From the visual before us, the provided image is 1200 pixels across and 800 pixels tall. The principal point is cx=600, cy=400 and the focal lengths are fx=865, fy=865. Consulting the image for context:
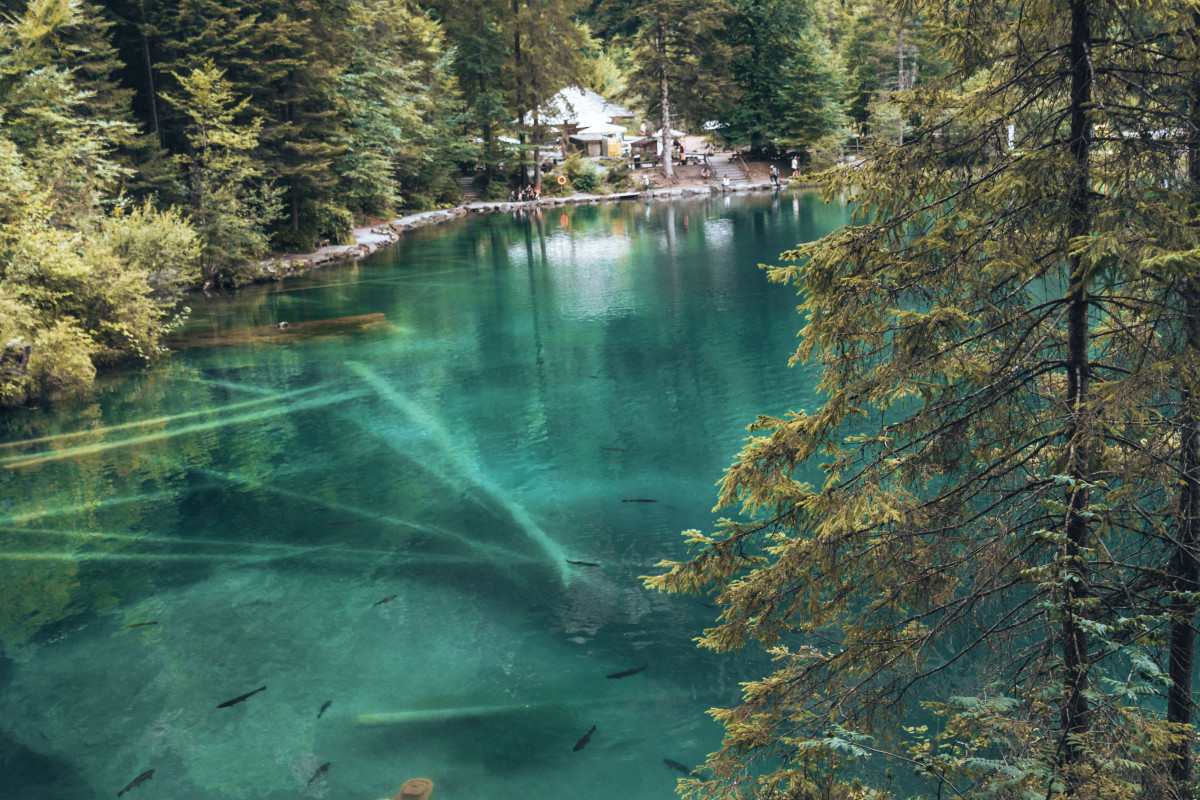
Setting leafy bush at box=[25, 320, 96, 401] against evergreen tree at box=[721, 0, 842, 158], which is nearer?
leafy bush at box=[25, 320, 96, 401]

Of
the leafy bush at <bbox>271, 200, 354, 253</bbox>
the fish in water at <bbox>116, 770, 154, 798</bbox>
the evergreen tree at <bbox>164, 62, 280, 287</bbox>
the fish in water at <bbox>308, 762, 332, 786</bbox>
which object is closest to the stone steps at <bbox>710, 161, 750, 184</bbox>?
the leafy bush at <bbox>271, 200, 354, 253</bbox>

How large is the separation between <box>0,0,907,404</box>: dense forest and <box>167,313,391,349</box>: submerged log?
1.17 metres

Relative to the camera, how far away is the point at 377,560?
978 cm

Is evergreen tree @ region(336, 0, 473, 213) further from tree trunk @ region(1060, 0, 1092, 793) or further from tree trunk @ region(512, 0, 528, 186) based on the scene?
tree trunk @ region(1060, 0, 1092, 793)

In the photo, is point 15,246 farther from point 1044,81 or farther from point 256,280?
point 1044,81

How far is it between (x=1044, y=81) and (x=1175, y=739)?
9.13 feet

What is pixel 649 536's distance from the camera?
990cm

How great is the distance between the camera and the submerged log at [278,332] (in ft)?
66.5

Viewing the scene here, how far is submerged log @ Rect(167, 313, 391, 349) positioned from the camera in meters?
20.3

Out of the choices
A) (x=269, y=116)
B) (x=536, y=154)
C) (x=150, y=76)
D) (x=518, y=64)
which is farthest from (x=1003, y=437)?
(x=518, y=64)

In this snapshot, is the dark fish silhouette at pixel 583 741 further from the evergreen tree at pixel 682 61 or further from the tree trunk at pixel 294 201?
the evergreen tree at pixel 682 61

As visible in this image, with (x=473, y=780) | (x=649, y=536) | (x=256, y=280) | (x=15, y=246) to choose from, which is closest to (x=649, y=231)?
(x=256, y=280)

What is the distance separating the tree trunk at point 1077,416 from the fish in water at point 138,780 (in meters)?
6.28

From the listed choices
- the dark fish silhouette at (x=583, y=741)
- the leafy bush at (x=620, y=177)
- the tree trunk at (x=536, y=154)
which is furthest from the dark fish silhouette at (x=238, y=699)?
the leafy bush at (x=620, y=177)
